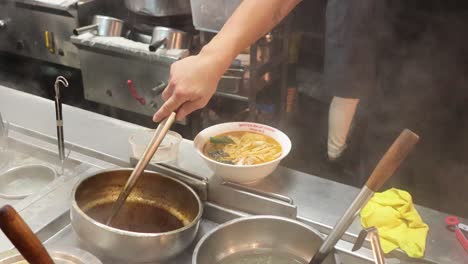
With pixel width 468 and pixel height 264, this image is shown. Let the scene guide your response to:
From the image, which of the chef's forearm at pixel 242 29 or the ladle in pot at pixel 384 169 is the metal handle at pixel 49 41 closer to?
the chef's forearm at pixel 242 29

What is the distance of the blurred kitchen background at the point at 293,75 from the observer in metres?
2.14

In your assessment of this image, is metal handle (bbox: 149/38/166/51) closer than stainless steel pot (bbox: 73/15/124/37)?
Yes

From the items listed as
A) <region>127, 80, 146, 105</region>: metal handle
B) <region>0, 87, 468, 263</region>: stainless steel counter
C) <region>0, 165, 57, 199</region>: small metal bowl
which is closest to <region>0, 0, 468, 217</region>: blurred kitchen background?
<region>127, 80, 146, 105</region>: metal handle

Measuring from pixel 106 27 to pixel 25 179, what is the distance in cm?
177

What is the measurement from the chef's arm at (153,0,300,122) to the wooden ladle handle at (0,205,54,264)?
0.55 meters

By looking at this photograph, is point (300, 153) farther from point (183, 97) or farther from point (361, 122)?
point (183, 97)

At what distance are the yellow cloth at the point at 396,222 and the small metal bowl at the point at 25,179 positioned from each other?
3.03ft

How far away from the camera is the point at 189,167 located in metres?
1.35

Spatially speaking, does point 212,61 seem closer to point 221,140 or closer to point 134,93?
point 221,140

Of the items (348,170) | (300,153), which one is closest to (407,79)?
(348,170)

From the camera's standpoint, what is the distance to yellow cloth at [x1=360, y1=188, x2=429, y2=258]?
1094 mm

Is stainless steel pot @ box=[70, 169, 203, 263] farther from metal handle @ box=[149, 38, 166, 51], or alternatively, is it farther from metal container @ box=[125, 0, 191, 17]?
metal container @ box=[125, 0, 191, 17]

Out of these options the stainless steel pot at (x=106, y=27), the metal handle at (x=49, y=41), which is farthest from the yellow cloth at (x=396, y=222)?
the metal handle at (x=49, y=41)

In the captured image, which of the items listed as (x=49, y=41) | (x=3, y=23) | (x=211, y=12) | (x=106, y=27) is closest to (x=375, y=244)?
(x=211, y=12)
